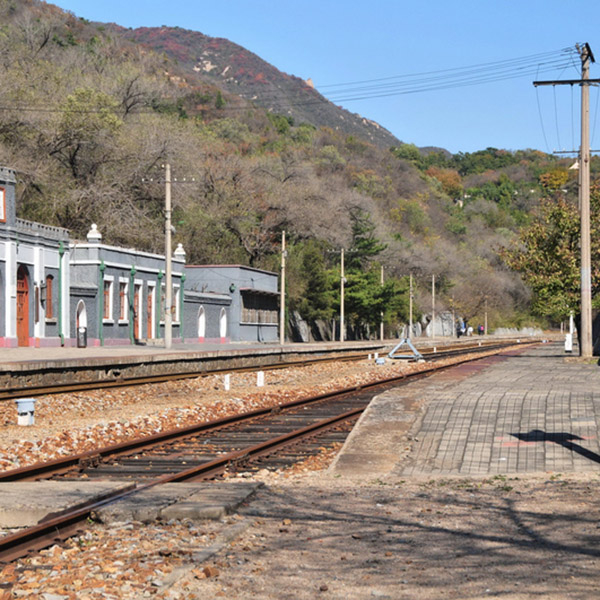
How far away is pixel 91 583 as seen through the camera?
6.23m

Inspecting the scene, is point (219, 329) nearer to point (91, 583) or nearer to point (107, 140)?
point (107, 140)

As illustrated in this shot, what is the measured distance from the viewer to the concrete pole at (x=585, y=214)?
113 ft

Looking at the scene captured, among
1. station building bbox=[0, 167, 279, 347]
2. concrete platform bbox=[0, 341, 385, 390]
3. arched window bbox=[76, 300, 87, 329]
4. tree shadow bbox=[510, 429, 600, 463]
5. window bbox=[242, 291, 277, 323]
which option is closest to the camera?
tree shadow bbox=[510, 429, 600, 463]

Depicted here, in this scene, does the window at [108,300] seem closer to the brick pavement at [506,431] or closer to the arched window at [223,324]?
the arched window at [223,324]

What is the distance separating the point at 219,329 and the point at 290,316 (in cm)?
1829

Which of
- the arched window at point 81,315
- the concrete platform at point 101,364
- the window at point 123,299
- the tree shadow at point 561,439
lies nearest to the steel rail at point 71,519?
the tree shadow at point 561,439

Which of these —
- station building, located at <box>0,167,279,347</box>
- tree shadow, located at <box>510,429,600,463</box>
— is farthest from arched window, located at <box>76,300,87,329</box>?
tree shadow, located at <box>510,429,600,463</box>

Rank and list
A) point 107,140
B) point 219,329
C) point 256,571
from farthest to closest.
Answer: point 107,140
point 219,329
point 256,571

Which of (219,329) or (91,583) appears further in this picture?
(219,329)

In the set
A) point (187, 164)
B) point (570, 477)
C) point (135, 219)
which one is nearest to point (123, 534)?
point (570, 477)

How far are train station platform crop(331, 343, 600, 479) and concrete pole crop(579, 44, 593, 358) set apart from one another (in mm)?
16989

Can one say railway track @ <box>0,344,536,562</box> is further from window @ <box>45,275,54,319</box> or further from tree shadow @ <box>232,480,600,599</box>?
window @ <box>45,275,54,319</box>

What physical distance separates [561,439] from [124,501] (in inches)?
249

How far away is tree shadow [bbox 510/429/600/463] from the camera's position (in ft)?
38.2
